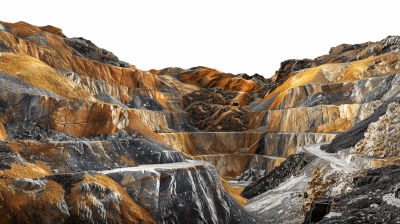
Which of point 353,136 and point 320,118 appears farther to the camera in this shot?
point 320,118

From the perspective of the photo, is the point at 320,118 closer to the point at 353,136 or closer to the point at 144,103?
the point at 353,136

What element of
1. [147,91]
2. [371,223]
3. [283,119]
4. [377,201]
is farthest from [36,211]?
[147,91]

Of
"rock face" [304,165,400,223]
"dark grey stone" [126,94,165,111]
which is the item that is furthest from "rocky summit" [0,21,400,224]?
"dark grey stone" [126,94,165,111]

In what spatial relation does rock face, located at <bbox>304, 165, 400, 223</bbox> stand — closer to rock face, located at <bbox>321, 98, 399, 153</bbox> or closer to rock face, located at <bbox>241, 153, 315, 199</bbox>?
rock face, located at <bbox>241, 153, 315, 199</bbox>

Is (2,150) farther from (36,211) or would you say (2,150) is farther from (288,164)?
(288,164)

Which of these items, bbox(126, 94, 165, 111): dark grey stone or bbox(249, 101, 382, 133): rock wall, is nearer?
bbox(249, 101, 382, 133): rock wall

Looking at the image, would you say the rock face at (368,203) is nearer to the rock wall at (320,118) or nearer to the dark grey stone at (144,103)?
the rock wall at (320,118)

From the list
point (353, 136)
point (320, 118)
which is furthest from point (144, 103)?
point (353, 136)

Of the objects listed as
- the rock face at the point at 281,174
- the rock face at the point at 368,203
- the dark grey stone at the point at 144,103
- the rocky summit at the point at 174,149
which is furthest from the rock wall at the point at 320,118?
the rock face at the point at 368,203

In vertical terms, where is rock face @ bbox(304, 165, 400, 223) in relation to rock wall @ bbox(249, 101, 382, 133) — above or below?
below
